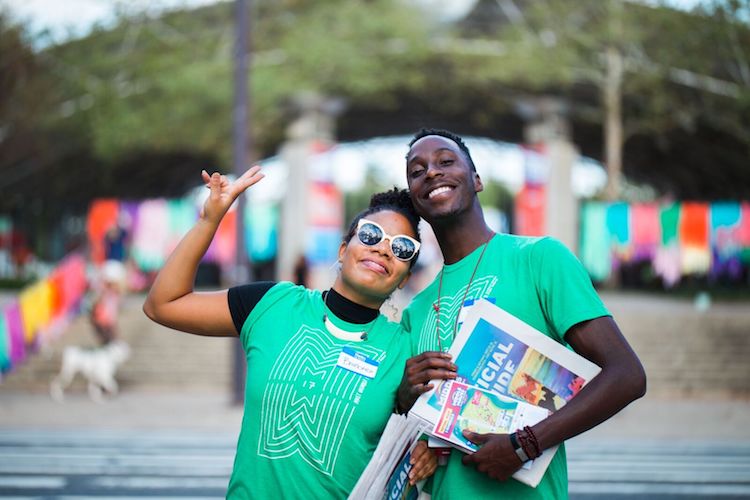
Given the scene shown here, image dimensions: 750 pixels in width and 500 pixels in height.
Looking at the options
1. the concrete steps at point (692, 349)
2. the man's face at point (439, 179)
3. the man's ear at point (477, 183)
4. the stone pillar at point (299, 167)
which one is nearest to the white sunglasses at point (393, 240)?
the man's face at point (439, 179)

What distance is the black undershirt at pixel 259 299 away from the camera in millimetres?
3109

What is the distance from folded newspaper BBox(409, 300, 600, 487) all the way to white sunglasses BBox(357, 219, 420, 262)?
1.25 feet

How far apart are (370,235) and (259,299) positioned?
1.38ft

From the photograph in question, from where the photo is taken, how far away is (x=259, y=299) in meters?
3.15

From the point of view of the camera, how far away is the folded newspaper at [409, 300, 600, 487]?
9.18ft

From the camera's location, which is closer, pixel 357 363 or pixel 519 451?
pixel 519 451

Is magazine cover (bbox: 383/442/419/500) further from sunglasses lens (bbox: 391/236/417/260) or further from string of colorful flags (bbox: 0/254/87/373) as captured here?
string of colorful flags (bbox: 0/254/87/373)

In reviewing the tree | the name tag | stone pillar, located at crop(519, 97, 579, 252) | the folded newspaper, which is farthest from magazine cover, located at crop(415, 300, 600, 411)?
stone pillar, located at crop(519, 97, 579, 252)

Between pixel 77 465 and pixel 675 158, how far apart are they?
4339 cm

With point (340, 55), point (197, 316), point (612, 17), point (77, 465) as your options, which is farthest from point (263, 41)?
point (197, 316)

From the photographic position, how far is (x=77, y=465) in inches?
368

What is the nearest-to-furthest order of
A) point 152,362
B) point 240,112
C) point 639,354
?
1. point 240,112
2. point 639,354
3. point 152,362

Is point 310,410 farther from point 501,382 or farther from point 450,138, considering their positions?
point 450,138

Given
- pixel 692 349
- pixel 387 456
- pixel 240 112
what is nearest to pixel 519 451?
pixel 387 456
